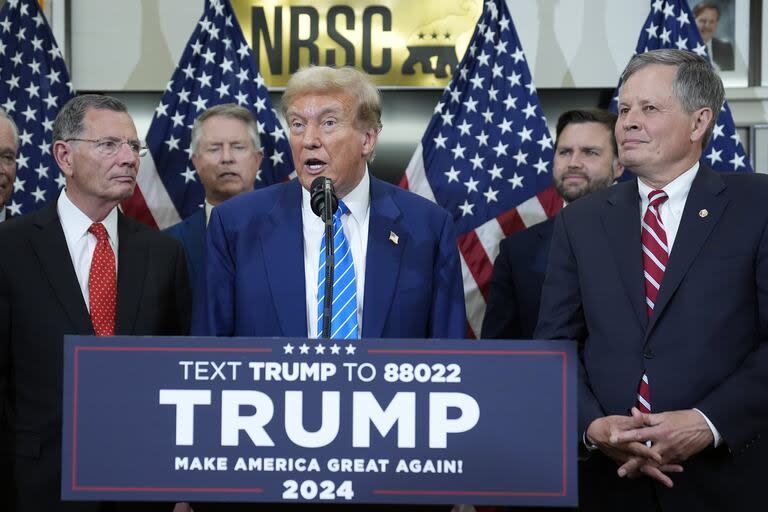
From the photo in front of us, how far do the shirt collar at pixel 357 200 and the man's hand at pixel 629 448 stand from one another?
0.75m

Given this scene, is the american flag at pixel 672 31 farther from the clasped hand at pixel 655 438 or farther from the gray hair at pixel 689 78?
the clasped hand at pixel 655 438

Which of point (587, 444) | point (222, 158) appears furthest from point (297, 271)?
point (222, 158)

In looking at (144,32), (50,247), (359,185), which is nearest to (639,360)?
(359,185)

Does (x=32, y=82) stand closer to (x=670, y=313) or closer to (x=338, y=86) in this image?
(x=338, y=86)

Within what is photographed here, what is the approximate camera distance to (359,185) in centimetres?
241

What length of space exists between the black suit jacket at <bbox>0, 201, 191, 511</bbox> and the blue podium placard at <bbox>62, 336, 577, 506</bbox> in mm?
942

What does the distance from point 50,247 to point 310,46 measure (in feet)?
8.33

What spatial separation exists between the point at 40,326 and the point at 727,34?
374 centimetres

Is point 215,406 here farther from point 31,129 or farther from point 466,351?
point 31,129

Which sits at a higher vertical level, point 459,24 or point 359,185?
point 459,24

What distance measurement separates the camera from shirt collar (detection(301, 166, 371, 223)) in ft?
7.72

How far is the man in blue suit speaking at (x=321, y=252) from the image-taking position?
7.34 ft

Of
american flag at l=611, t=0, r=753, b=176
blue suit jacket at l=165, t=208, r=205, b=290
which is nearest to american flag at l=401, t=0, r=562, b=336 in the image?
american flag at l=611, t=0, r=753, b=176

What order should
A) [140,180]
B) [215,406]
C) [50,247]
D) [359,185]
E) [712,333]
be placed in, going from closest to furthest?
[215,406] → [712,333] → [359,185] → [50,247] → [140,180]
